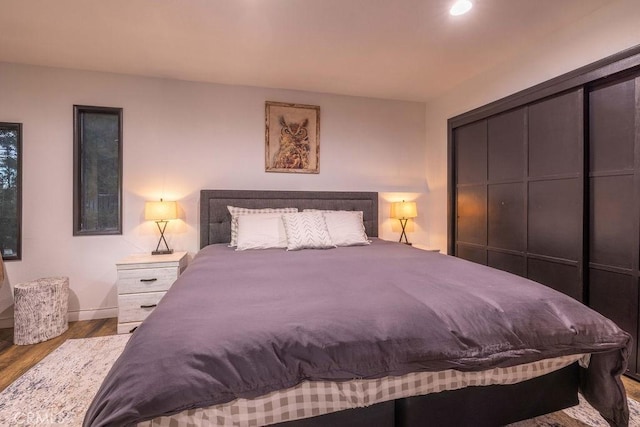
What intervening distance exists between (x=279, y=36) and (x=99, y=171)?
2.29 m

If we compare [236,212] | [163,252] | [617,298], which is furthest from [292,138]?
[617,298]

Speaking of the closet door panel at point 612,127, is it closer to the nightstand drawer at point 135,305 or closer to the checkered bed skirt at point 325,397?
the checkered bed skirt at point 325,397

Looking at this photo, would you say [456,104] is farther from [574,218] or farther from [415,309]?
[415,309]

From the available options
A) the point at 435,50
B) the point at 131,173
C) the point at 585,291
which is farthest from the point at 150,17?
the point at 585,291

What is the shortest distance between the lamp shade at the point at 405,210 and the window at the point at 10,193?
12.7ft

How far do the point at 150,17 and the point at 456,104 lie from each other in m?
3.09

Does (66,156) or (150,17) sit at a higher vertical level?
(150,17)

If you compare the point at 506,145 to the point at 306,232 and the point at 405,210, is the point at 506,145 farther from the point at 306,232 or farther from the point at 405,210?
the point at 306,232

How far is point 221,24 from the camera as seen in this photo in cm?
222

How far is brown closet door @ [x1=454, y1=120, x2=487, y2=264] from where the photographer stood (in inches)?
124

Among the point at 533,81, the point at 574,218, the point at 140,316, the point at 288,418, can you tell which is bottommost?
the point at 140,316

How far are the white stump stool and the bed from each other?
6.12 feet

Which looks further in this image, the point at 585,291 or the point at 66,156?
the point at 66,156

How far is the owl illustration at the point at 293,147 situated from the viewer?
347cm
